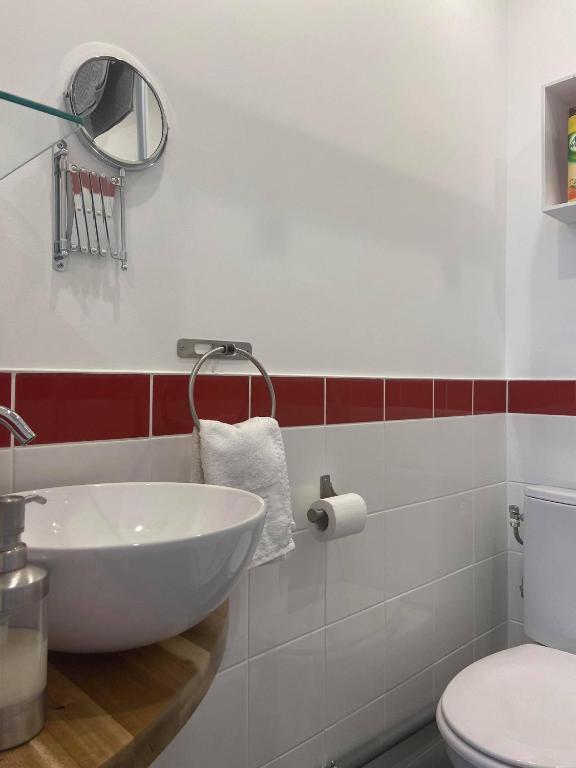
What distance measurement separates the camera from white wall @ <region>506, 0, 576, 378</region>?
1758 mm

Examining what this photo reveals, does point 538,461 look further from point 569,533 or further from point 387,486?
point 387,486

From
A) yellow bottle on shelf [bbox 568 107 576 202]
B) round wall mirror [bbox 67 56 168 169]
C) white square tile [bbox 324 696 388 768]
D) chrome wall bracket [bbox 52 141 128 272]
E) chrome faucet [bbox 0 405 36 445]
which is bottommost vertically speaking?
white square tile [bbox 324 696 388 768]

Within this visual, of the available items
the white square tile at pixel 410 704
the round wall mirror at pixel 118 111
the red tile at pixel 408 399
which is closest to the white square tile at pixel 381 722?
the white square tile at pixel 410 704

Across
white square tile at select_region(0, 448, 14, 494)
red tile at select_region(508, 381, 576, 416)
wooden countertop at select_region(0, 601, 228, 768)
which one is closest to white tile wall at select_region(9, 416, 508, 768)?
white square tile at select_region(0, 448, 14, 494)

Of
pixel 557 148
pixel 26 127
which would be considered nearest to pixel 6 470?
pixel 26 127

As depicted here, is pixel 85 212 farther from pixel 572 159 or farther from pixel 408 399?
pixel 572 159

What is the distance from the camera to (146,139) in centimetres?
102

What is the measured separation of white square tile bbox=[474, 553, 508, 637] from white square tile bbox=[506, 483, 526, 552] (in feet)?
0.15

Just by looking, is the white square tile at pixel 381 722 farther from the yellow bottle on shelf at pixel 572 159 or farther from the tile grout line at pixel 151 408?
the yellow bottle on shelf at pixel 572 159

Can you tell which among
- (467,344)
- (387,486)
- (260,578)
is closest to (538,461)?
(467,344)

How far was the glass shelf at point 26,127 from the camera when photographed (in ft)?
2.02

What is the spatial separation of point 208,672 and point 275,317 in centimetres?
76

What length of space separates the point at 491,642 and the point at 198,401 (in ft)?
4.44

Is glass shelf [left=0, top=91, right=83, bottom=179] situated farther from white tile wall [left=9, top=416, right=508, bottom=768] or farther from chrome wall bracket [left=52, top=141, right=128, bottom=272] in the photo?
white tile wall [left=9, top=416, right=508, bottom=768]
